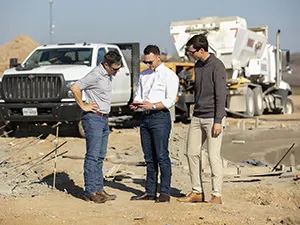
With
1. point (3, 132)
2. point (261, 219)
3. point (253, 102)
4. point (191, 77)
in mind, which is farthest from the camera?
point (253, 102)

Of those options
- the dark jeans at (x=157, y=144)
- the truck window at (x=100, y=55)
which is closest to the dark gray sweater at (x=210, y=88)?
the dark jeans at (x=157, y=144)

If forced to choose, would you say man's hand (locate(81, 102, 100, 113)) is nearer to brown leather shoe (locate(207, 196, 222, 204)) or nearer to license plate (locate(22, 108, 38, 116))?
brown leather shoe (locate(207, 196, 222, 204))

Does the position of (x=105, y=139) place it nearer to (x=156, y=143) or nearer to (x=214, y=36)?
(x=156, y=143)

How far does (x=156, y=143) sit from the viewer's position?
7.80m

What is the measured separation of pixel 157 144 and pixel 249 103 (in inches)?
635

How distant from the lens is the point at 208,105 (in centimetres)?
756

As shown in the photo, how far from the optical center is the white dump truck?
22281 millimetres

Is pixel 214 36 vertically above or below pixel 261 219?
above

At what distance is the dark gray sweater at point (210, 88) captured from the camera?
24.5ft

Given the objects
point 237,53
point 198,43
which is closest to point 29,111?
point 198,43

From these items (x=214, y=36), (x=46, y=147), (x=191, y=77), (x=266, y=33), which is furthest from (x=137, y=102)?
(x=266, y=33)

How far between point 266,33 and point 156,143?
62.3ft

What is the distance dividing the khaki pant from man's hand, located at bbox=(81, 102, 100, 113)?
4.07 ft

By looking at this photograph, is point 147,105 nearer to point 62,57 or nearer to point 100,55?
point 100,55
